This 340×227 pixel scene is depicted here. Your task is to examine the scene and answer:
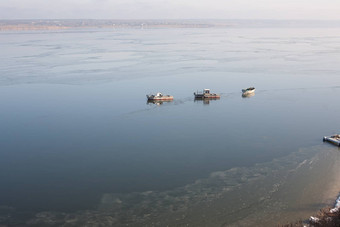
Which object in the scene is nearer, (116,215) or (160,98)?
(116,215)

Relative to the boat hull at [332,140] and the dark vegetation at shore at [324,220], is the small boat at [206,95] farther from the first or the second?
the dark vegetation at shore at [324,220]

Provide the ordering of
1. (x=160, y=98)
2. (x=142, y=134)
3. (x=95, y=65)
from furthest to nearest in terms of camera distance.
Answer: (x=95, y=65) → (x=160, y=98) → (x=142, y=134)

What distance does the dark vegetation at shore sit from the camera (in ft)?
38.3

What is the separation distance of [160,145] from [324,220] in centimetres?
1063

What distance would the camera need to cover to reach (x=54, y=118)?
25.8 meters

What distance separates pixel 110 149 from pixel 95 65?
105ft

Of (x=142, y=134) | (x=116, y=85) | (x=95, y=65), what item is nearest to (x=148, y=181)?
(x=142, y=134)

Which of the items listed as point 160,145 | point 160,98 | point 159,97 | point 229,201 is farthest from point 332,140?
point 159,97

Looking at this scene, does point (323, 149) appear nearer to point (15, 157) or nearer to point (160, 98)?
point (160, 98)

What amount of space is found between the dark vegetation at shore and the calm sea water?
77 cm

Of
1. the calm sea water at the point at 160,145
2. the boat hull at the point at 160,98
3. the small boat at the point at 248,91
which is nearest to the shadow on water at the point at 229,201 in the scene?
the calm sea water at the point at 160,145

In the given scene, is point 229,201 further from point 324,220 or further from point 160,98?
point 160,98

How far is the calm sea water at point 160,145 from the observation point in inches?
578

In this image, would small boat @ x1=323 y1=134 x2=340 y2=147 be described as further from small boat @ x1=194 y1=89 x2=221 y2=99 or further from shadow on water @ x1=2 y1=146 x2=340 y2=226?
small boat @ x1=194 y1=89 x2=221 y2=99
